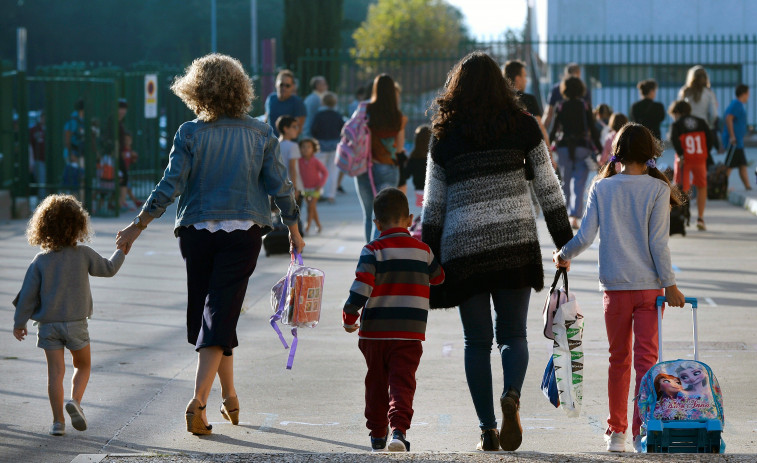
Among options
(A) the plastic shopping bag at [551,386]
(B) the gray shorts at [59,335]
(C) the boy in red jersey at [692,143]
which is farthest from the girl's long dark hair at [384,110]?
(A) the plastic shopping bag at [551,386]

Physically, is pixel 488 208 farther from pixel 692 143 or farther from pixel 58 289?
pixel 692 143

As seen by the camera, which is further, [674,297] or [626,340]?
[626,340]

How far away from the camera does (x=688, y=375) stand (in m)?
5.04

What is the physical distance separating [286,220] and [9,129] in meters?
12.1

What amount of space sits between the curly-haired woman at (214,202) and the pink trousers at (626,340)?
1616 millimetres

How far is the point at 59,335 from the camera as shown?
228 inches

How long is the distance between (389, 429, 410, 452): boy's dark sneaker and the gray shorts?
1.60 metres

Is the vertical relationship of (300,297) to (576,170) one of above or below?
below

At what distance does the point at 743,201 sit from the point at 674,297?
511 inches

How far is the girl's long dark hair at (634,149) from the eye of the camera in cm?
545

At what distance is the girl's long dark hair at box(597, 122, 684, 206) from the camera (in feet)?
17.9

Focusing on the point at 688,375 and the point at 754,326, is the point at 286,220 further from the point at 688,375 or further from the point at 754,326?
the point at 754,326

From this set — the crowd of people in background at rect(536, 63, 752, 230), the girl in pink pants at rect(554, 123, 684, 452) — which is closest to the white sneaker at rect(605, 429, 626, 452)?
the girl in pink pants at rect(554, 123, 684, 452)

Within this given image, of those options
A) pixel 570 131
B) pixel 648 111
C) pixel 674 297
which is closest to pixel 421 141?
pixel 570 131
